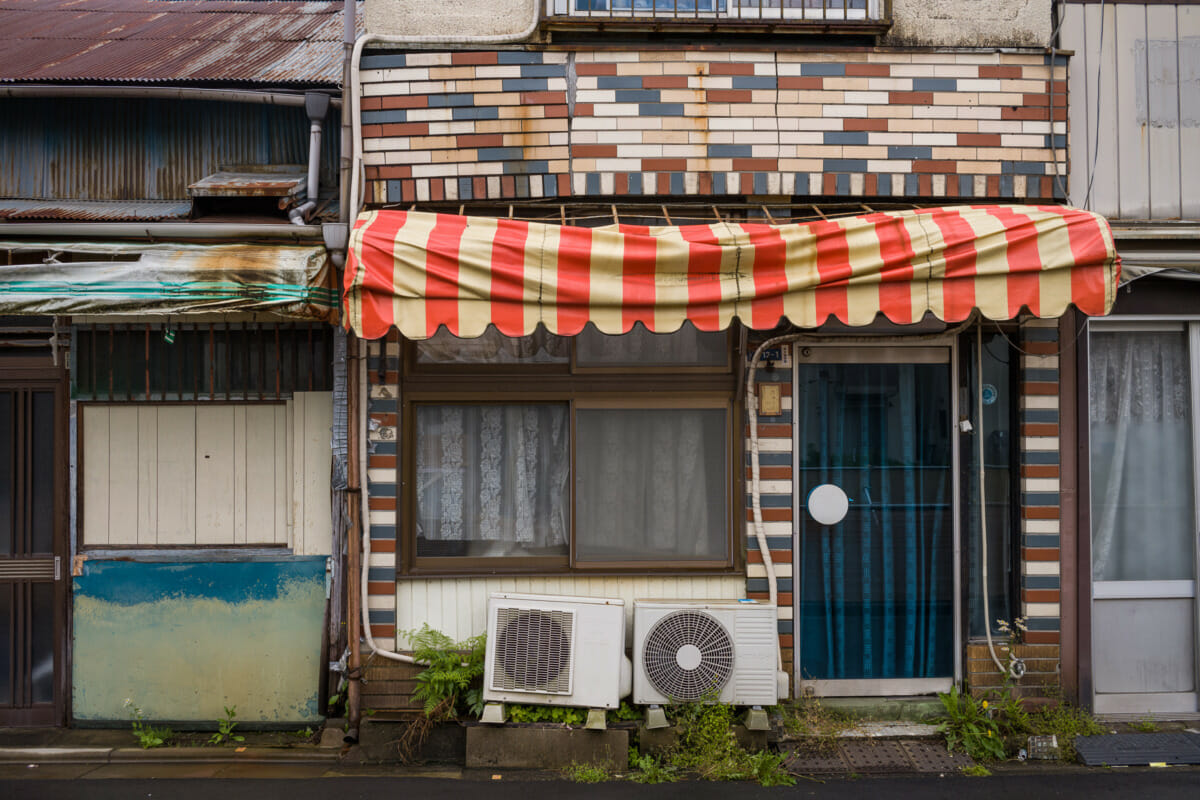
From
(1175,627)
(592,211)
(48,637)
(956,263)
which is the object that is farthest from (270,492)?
(1175,627)

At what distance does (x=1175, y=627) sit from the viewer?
19.6 ft

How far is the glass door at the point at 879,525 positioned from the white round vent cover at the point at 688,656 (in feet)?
2.81

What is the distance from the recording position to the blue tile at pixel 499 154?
18.6 feet

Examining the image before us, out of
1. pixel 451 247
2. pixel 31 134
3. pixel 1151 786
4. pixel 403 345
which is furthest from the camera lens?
pixel 31 134

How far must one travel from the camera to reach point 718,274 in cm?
475

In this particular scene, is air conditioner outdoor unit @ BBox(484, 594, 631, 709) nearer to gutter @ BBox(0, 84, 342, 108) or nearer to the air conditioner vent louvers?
the air conditioner vent louvers

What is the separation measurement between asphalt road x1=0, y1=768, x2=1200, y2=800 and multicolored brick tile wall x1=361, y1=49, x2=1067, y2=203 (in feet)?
12.2

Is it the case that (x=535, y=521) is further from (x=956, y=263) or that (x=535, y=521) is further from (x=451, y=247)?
(x=956, y=263)

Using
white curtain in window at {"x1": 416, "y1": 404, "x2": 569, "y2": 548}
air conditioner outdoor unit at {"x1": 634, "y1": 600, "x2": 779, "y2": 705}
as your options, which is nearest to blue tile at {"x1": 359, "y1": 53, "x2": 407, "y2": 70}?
white curtain in window at {"x1": 416, "y1": 404, "x2": 569, "y2": 548}

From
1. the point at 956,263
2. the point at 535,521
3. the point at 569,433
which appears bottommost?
the point at 535,521

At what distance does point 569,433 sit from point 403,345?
1.27m

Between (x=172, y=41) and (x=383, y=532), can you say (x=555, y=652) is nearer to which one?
(x=383, y=532)

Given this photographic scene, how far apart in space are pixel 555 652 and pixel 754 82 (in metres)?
3.96

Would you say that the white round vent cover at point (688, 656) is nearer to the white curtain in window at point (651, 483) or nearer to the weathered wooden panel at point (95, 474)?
the white curtain in window at point (651, 483)
